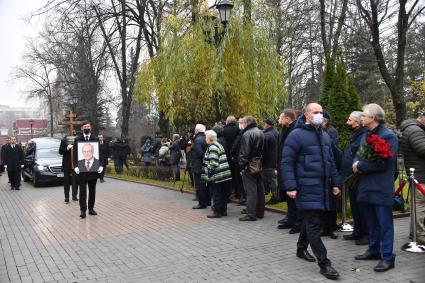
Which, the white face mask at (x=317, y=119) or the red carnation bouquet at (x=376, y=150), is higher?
the white face mask at (x=317, y=119)

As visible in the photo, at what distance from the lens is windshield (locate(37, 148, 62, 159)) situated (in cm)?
1753

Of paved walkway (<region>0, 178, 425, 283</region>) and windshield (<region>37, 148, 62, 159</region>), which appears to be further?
windshield (<region>37, 148, 62, 159</region>)

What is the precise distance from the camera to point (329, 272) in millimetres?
5082

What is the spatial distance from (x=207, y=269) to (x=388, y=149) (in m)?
2.76

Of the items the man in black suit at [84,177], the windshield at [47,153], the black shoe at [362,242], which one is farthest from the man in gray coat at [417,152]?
the windshield at [47,153]

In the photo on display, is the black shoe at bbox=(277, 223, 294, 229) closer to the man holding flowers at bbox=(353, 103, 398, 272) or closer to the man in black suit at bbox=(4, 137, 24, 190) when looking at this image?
the man holding flowers at bbox=(353, 103, 398, 272)

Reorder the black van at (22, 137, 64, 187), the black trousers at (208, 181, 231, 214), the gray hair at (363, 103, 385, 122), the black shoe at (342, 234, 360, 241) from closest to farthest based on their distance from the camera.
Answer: the gray hair at (363, 103, 385, 122) < the black shoe at (342, 234, 360, 241) < the black trousers at (208, 181, 231, 214) < the black van at (22, 137, 64, 187)

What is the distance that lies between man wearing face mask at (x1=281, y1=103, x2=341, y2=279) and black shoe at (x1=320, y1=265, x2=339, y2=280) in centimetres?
1

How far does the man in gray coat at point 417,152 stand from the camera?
6.00 m

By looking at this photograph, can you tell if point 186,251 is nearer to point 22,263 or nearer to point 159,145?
point 22,263

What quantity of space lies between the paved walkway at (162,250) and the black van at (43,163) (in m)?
5.88

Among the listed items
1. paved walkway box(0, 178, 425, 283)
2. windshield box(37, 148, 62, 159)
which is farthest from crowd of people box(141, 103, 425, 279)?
windshield box(37, 148, 62, 159)

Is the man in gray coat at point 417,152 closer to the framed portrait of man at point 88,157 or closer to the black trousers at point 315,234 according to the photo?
the black trousers at point 315,234

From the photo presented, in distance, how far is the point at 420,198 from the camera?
6.32m
